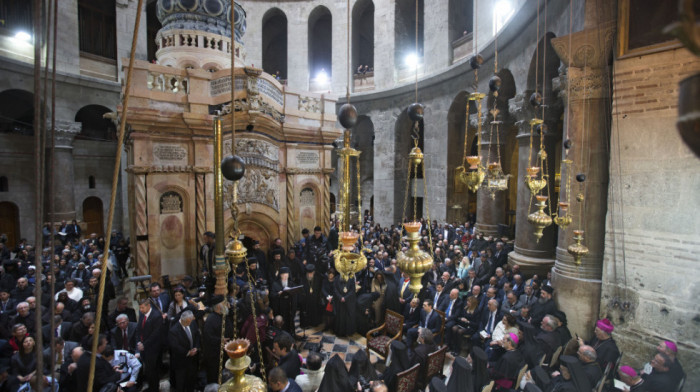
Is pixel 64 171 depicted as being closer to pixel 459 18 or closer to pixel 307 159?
pixel 307 159

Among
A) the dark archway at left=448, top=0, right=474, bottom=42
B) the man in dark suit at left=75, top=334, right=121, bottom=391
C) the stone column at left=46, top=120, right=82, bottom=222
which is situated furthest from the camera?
the dark archway at left=448, top=0, right=474, bottom=42

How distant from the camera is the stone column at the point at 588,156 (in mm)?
6641

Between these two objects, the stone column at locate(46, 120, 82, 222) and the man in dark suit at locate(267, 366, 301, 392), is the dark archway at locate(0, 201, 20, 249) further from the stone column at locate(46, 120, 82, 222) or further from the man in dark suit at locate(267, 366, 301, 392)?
the man in dark suit at locate(267, 366, 301, 392)

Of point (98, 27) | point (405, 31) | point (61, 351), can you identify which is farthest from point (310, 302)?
point (98, 27)

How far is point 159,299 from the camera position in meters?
7.23

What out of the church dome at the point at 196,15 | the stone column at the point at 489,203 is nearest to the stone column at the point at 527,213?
the stone column at the point at 489,203

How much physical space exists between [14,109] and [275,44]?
13.5 meters

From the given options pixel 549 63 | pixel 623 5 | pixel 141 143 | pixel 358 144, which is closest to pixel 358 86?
pixel 358 144

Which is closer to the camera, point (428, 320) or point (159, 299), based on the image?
point (159, 299)

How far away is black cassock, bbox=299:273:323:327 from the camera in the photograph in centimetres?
888

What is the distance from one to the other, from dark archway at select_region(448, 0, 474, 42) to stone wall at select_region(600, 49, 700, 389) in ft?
33.7

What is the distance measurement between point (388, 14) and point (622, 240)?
15017 millimetres

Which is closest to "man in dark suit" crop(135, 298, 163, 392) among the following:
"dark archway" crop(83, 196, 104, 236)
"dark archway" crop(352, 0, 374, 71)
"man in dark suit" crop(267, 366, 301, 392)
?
"man in dark suit" crop(267, 366, 301, 392)

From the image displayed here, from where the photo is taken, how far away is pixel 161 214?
9.51m
